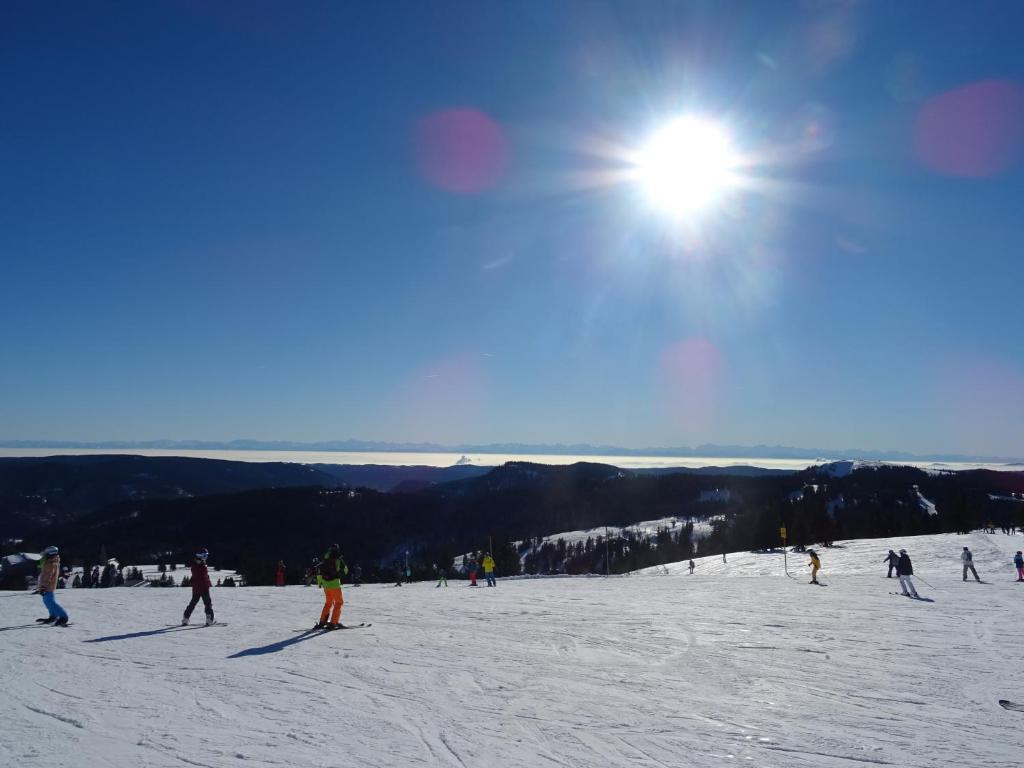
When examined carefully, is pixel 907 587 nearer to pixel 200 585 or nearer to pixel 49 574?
pixel 200 585

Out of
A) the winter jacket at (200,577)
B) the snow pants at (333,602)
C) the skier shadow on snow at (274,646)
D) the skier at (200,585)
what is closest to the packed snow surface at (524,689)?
the skier shadow on snow at (274,646)

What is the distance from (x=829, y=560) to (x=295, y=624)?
3880 centimetres

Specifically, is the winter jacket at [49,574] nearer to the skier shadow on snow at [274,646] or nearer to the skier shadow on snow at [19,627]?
the skier shadow on snow at [19,627]

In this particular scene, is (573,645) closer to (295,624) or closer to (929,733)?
(929,733)

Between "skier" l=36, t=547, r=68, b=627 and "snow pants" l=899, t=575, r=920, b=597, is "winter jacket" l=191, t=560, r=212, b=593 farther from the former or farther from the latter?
"snow pants" l=899, t=575, r=920, b=597

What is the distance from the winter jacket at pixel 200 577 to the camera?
49.9 ft

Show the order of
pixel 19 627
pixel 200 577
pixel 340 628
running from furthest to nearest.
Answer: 1. pixel 200 577
2. pixel 19 627
3. pixel 340 628

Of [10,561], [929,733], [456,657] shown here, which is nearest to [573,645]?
[456,657]

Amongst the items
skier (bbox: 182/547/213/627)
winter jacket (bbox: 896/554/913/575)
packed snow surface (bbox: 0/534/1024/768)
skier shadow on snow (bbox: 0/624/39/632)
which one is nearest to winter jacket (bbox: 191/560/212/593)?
skier (bbox: 182/547/213/627)

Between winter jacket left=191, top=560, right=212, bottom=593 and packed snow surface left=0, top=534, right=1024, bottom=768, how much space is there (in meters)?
0.98

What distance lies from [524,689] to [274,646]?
6.14 m

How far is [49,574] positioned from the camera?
15688 millimetres

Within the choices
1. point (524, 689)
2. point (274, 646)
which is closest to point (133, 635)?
point (274, 646)

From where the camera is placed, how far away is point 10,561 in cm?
15825
